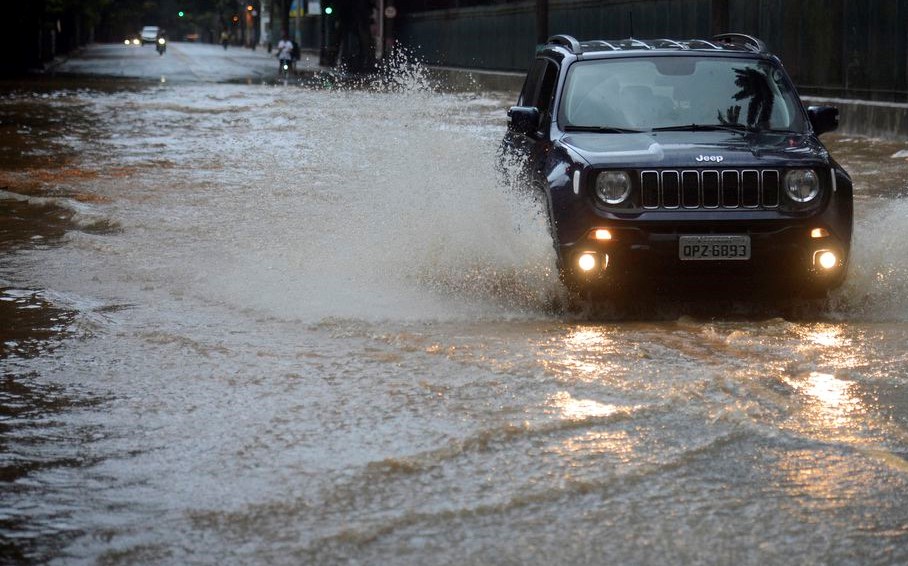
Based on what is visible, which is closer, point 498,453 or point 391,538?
point 391,538

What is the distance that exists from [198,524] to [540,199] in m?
4.64

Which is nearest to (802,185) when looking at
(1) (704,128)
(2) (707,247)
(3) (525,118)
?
(2) (707,247)

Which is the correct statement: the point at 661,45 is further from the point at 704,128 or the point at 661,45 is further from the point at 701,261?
the point at 701,261

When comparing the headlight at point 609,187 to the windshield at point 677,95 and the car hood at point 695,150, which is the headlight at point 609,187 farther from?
the windshield at point 677,95

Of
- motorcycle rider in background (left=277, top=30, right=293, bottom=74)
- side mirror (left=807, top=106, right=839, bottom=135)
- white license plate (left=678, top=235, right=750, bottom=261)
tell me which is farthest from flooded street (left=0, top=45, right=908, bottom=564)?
motorcycle rider in background (left=277, top=30, right=293, bottom=74)

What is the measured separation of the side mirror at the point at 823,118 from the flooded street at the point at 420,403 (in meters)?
0.91

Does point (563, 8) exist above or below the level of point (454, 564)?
above

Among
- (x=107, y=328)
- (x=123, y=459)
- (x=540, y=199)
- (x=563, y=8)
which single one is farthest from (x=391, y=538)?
(x=563, y=8)

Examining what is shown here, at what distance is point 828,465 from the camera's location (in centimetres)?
521

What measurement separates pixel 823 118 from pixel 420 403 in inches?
166

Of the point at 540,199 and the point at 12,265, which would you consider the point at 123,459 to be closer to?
the point at 540,199

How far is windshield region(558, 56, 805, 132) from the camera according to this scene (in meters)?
9.00

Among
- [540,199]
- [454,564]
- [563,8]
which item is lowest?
[454,564]


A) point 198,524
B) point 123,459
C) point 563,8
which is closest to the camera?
point 198,524
